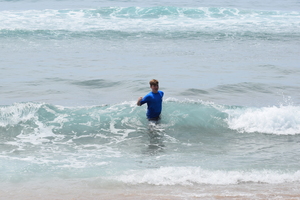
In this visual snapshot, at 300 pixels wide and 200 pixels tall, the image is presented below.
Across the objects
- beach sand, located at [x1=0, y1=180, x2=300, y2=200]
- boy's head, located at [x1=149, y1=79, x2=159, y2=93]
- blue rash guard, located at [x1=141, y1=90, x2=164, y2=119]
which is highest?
boy's head, located at [x1=149, y1=79, x2=159, y2=93]

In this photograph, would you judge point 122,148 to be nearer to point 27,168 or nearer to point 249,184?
point 27,168

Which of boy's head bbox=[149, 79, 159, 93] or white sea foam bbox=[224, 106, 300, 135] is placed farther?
white sea foam bbox=[224, 106, 300, 135]

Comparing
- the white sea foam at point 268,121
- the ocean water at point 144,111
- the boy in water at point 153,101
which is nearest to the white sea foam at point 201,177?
the ocean water at point 144,111

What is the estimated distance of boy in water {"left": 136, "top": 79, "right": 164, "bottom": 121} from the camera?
9.51 meters

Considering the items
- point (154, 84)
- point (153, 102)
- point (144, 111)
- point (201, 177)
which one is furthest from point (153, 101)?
point (201, 177)

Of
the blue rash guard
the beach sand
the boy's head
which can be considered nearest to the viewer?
the beach sand

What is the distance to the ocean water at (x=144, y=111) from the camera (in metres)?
7.14

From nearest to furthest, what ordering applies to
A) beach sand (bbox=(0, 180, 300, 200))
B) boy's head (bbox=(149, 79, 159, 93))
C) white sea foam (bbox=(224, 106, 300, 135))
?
beach sand (bbox=(0, 180, 300, 200))
boy's head (bbox=(149, 79, 159, 93))
white sea foam (bbox=(224, 106, 300, 135))

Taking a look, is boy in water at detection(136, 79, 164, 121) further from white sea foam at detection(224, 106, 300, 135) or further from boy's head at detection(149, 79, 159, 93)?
white sea foam at detection(224, 106, 300, 135)

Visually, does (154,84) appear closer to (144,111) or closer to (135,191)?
(144,111)

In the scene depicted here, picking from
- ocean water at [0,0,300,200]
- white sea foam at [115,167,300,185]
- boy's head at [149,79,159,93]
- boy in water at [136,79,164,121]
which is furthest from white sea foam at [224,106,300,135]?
white sea foam at [115,167,300,185]

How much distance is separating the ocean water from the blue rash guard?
0.41 m

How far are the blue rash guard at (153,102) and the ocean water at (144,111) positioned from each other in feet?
1.35

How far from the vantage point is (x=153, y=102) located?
9719mm
